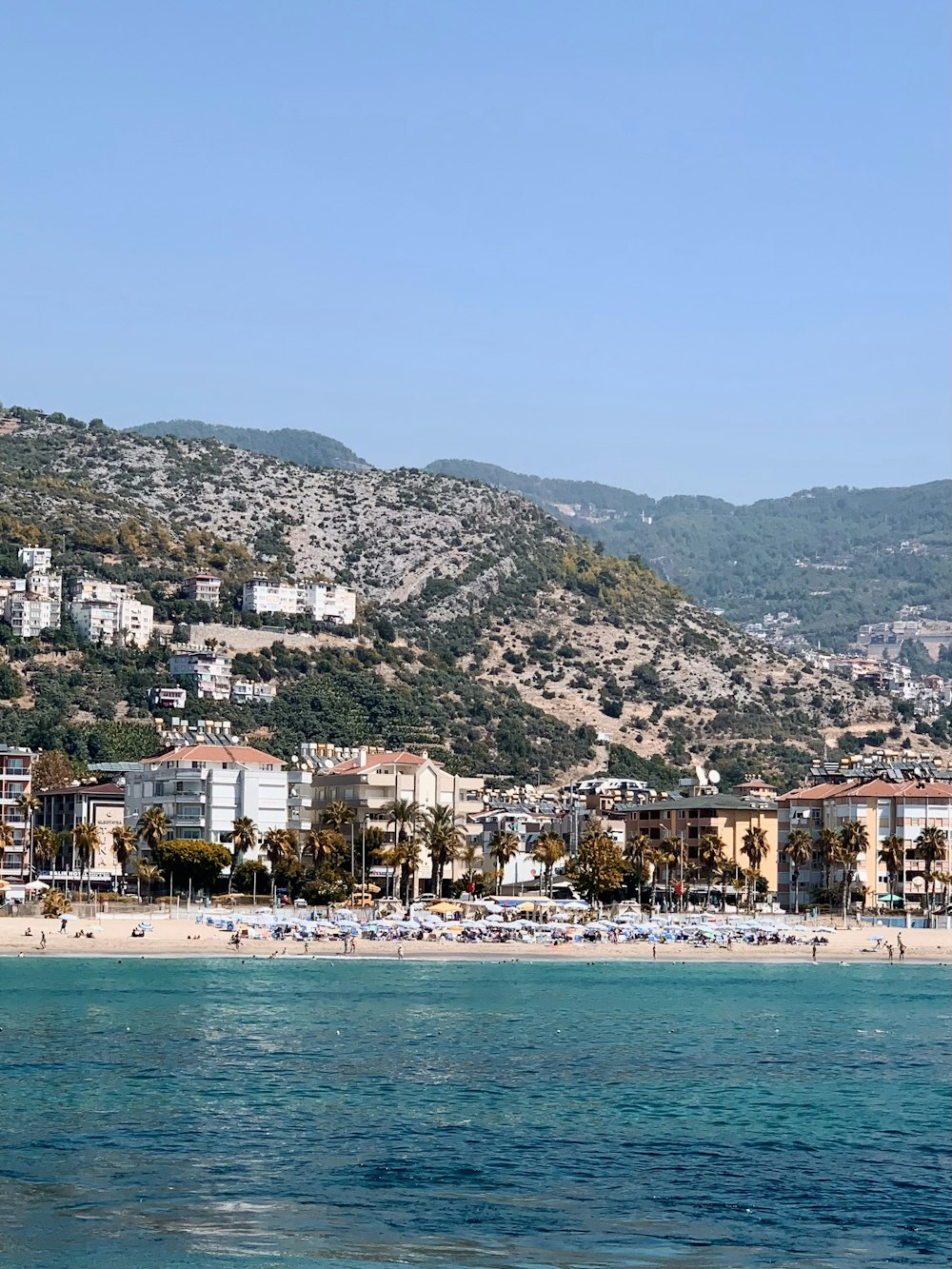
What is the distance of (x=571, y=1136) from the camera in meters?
46.3

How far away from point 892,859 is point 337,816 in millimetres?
36517

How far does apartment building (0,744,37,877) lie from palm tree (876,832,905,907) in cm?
5728

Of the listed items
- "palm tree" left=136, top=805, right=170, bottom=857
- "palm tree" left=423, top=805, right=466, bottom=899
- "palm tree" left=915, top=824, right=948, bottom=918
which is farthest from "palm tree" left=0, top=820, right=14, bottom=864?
"palm tree" left=915, top=824, right=948, bottom=918

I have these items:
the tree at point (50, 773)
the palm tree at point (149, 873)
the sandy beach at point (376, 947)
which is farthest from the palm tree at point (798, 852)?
the tree at point (50, 773)

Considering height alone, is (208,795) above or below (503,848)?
above

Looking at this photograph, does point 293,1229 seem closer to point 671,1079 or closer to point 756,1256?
point 756,1256

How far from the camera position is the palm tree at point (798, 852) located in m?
130

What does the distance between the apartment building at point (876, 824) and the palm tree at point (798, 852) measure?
2.05 ft

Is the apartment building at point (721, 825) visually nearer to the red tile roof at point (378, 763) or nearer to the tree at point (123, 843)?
the red tile roof at point (378, 763)

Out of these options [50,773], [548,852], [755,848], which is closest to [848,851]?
[755,848]

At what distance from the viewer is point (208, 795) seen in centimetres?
13238

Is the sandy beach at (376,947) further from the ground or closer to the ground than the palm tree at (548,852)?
closer to the ground

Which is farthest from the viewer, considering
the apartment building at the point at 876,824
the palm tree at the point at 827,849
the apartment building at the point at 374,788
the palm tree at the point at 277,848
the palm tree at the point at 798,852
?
the apartment building at the point at 876,824

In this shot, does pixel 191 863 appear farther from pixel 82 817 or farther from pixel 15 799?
pixel 82 817
